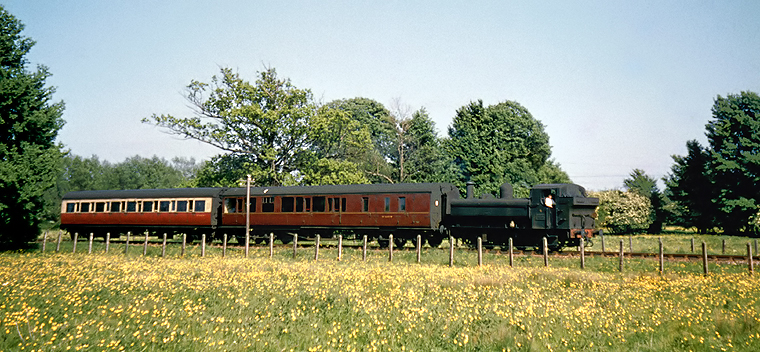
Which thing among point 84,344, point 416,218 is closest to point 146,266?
point 84,344

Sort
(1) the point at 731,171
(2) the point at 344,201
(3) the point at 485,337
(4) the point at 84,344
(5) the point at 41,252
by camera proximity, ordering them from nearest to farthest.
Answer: (4) the point at 84,344 < (3) the point at 485,337 < (5) the point at 41,252 < (2) the point at 344,201 < (1) the point at 731,171

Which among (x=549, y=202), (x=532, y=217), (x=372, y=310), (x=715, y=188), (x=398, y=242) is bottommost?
(x=372, y=310)

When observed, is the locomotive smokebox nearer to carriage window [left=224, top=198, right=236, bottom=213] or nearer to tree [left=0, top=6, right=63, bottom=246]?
carriage window [left=224, top=198, right=236, bottom=213]

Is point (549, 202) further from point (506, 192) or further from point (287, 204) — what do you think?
point (287, 204)

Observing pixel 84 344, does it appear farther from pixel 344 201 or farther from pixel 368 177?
pixel 368 177

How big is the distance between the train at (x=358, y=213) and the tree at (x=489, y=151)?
18.3m

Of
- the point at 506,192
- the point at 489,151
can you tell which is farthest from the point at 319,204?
the point at 489,151

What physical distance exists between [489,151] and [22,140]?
115 ft

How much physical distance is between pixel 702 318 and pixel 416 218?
605 inches

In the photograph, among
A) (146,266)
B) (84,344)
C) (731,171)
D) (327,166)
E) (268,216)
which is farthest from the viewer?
(731,171)

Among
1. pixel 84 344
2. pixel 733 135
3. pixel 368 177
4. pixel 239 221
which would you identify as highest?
pixel 733 135

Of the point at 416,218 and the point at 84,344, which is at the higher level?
the point at 416,218

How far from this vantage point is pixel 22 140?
84.2ft

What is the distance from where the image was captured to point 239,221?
1155 inches
